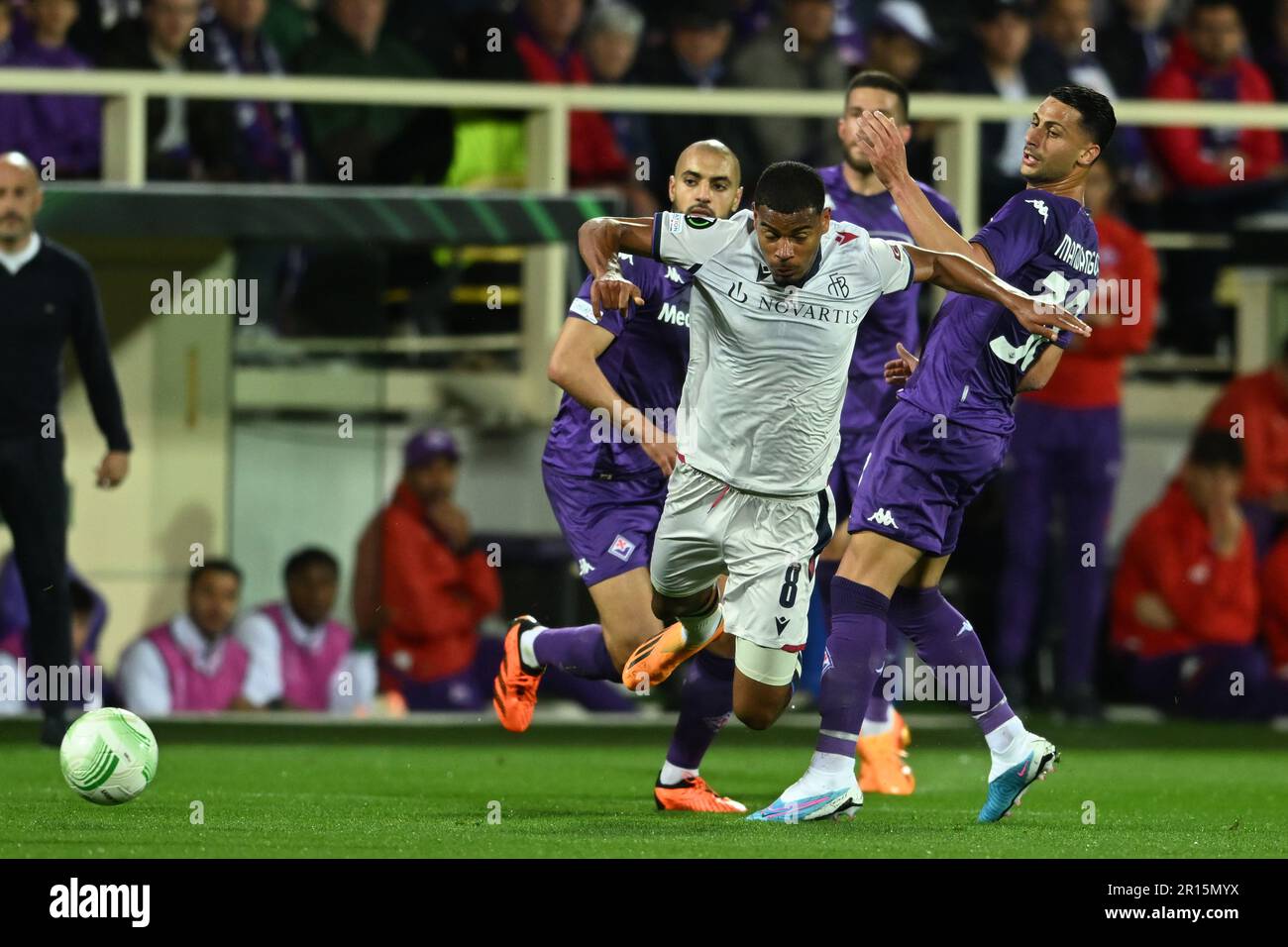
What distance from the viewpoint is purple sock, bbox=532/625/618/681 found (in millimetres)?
8094

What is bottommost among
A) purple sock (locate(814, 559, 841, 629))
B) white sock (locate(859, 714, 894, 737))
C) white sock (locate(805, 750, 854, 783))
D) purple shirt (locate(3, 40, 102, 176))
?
white sock (locate(859, 714, 894, 737))

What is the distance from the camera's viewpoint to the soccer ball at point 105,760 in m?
7.11

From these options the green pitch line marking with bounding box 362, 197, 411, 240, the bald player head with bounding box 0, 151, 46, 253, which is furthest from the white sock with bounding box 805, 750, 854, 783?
the green pitch line marking with bounding box 362, 197, 411, 240

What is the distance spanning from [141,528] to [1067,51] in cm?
624

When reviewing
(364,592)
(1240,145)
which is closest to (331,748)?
(364,592)

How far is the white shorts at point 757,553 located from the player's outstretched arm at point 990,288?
795mm

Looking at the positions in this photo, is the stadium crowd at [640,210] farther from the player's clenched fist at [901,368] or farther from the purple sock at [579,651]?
the player's clenched fist at [901,368]

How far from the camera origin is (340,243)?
12.6 m

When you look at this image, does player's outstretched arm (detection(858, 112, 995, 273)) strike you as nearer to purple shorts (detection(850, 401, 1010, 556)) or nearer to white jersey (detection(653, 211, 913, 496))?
white jersey (detection(653, 211, 913, 496))

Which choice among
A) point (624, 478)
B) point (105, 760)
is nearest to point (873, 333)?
point (624, 478)

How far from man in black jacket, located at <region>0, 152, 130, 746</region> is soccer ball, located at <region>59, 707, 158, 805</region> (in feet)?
8.28

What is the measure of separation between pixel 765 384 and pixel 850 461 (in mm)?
1675

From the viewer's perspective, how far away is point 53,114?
40.5 feet

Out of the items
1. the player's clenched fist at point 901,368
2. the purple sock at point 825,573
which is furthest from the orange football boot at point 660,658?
the purple sock at point 825,573
